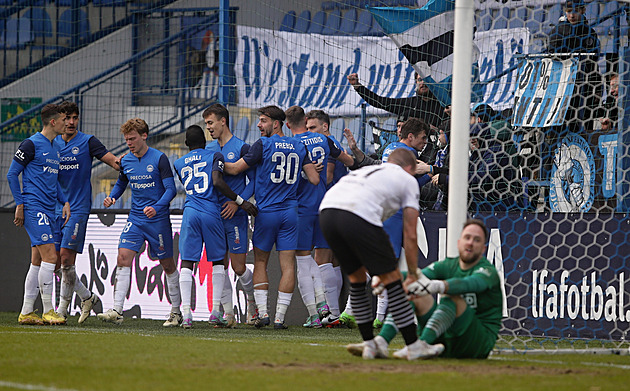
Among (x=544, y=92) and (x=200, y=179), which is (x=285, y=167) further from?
(x=544, y=92)

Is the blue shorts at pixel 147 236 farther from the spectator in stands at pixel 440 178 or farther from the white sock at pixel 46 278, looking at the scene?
the spectator in stands at pixel 440 178

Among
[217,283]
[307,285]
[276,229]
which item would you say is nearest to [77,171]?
[217,283]

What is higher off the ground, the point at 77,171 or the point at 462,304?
the point at 77,171

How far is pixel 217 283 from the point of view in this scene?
28.9ft

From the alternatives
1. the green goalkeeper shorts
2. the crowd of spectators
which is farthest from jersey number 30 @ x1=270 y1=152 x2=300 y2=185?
the green goalkeeper shorts

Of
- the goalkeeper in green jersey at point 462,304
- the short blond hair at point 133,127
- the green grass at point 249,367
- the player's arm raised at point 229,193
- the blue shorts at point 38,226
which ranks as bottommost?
the green grass at point 249,367

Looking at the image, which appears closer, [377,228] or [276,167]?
[377,228]

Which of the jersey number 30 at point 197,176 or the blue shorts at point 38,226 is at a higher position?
the jersey number 30 at point 197,176

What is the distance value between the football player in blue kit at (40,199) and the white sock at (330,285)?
2866 mm

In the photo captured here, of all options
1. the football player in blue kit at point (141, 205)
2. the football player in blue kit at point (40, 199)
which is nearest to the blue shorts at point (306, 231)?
the football player in blue kit at point (141, 205)

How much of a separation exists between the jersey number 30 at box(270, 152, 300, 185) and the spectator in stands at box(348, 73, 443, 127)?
1.68 meters

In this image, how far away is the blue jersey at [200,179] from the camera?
28.9 ft

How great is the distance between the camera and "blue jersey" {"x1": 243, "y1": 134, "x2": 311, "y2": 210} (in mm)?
8836

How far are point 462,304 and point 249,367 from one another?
1509 mm
